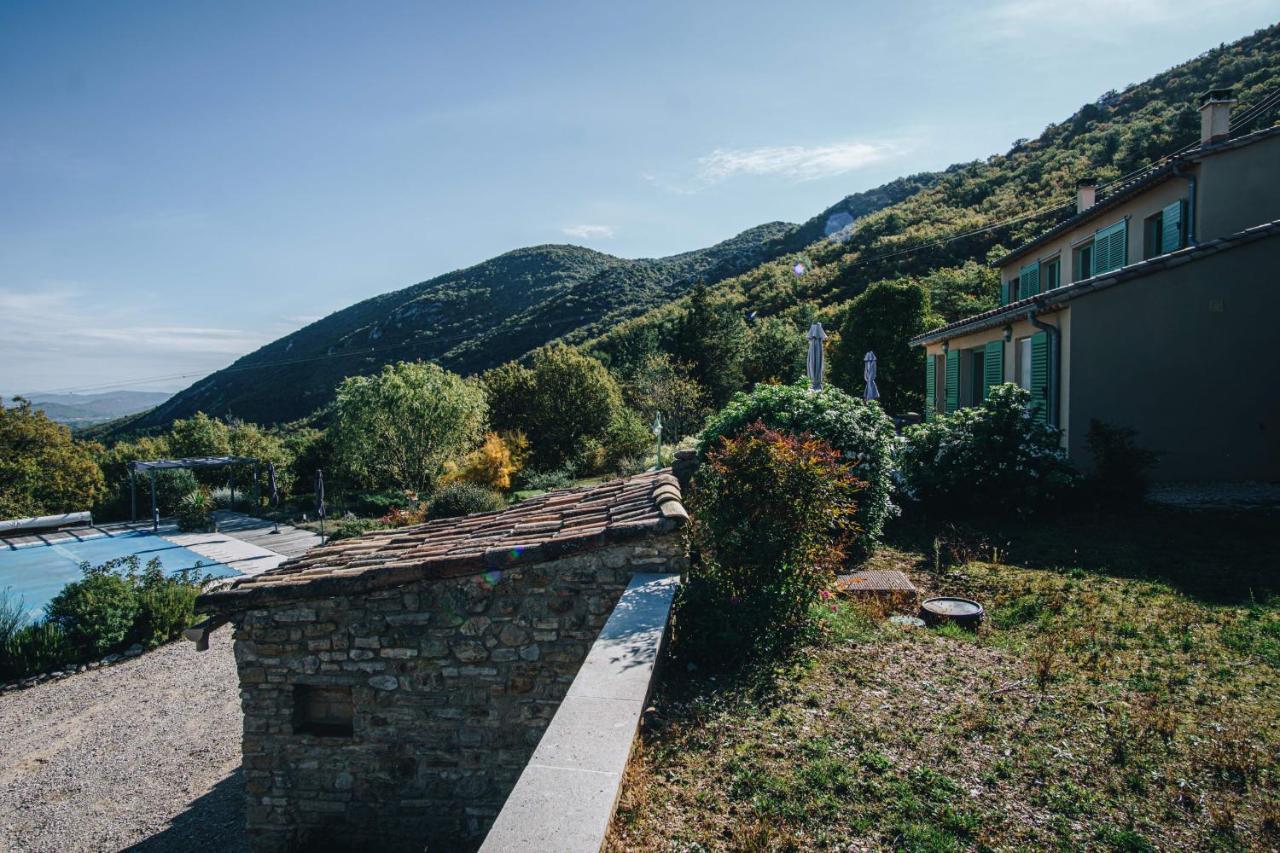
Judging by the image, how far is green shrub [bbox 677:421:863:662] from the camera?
186 inches

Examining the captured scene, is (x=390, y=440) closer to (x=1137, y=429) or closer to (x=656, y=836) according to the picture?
(x=1137, y=429)

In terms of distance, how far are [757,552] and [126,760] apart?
1003 centimetres

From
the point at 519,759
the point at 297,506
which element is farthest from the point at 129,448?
the point at 519,759

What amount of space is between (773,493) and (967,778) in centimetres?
229

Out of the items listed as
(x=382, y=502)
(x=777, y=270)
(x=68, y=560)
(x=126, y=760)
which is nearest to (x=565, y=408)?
(x=382, y=502)

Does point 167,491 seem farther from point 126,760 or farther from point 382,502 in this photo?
point 126,760

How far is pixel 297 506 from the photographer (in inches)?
1202

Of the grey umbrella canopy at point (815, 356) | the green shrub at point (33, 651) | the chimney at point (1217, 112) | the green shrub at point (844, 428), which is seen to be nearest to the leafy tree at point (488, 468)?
the green shrub at point (33, 651)

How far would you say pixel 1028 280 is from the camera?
21.0m

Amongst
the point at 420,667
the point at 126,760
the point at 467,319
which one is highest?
the point at 467,319

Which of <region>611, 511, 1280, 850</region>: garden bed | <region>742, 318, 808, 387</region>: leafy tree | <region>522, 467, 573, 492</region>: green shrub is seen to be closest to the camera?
<region>611, 511, 1280, 850</region>: garden bed

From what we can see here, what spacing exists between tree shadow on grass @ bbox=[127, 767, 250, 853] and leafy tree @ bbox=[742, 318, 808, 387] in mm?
28587

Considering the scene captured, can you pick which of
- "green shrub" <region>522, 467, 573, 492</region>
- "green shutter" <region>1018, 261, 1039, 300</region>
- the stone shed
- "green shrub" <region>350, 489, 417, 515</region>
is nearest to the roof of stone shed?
the stone shed

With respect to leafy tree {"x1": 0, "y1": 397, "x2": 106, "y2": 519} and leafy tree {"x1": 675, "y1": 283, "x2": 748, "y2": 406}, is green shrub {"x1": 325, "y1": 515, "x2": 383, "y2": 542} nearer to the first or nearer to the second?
leafy tree {"x1": 0, "y1": 397, "x2": 106, "y2": 519}
